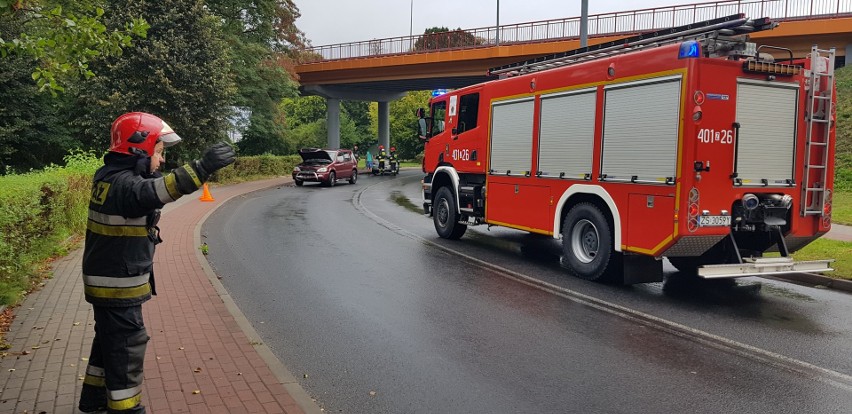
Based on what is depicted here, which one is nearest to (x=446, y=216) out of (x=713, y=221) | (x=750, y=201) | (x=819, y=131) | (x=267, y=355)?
(x=713, y=221)

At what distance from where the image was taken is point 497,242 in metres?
12.2

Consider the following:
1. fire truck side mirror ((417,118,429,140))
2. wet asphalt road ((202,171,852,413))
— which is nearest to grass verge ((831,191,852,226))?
wet asphalt road ((202,171,852,413))

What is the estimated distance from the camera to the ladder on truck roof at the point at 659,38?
23.0ft

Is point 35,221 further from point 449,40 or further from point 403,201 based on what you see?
point 449,40

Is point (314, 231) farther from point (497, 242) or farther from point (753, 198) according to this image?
point (753, 198)

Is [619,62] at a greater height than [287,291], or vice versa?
[619,62]

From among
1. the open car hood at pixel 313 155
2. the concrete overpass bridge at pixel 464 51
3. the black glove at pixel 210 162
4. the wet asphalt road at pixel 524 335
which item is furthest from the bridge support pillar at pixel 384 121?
the black glove at pixel 210 162

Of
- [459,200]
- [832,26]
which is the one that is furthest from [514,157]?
[832,26]

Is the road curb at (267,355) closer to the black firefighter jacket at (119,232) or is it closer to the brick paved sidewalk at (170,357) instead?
the brick paved sidewalk at (170,357)

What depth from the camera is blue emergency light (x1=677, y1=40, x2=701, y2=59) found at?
22.9 ft

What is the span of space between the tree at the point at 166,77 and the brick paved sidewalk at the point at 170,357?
60.8 feet

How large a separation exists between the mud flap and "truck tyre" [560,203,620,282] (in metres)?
0.27

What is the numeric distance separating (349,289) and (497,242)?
195 inches

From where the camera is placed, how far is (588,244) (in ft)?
28.6
